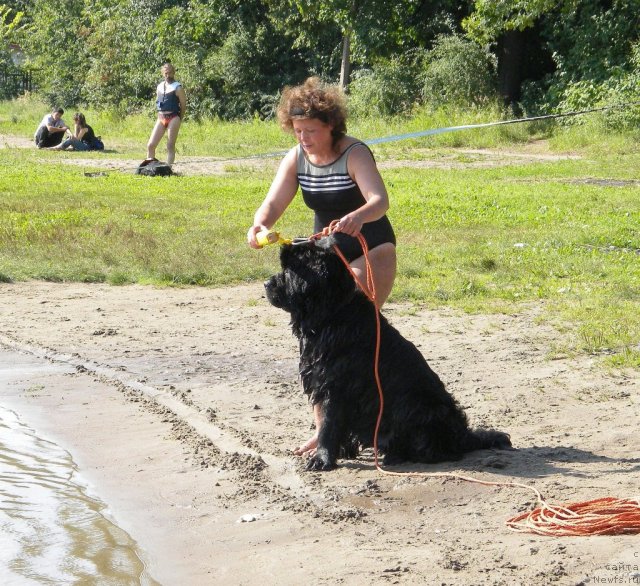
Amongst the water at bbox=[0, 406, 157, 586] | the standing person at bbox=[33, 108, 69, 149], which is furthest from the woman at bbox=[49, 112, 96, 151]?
the water at bbox=[0, 406, 157, 586]

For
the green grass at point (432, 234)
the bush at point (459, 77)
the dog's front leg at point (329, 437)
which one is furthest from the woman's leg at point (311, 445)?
the bush at point (459, 77)

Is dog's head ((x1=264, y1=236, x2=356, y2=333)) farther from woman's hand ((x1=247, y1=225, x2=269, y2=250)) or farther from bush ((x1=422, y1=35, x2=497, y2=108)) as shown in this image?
bush ((x1=422, y1=35, x2=497, y2=108))

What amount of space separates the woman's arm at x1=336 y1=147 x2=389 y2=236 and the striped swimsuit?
0.19 feet

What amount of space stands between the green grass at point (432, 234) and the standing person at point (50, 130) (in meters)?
4.59

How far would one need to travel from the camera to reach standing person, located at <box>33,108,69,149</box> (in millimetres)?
27469

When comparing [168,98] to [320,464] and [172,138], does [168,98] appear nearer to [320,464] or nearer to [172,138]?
[172,138]

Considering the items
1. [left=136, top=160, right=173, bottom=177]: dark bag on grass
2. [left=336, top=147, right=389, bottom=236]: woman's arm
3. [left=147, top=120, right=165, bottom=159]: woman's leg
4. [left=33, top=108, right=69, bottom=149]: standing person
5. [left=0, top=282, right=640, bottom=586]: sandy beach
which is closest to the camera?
[left=0, top=282, right=640, bottom=586]: sandy beach

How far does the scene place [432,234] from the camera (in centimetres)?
1356

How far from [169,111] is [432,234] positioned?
376 inches

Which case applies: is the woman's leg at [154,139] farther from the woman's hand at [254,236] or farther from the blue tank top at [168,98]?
the woman's hand at [254,236]

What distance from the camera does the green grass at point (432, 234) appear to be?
9992 mm

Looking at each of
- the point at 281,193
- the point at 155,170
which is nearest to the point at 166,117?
the point at 155,170

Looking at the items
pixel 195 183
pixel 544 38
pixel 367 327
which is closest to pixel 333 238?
pixel 367 327

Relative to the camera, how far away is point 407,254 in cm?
1209
